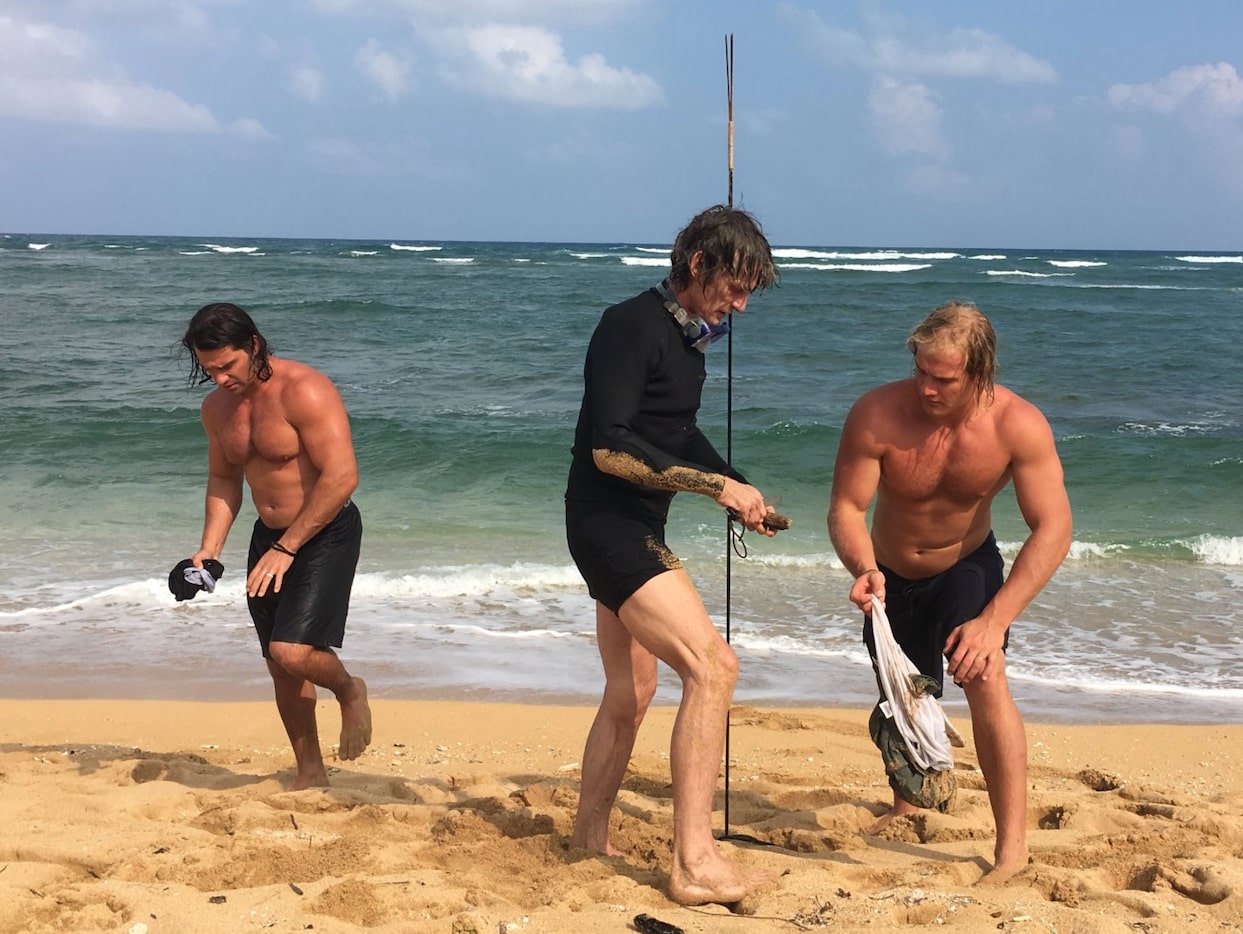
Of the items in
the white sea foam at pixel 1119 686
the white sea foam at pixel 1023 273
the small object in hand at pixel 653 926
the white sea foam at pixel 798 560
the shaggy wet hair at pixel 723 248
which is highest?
the white sea foam at pixel 1023 273

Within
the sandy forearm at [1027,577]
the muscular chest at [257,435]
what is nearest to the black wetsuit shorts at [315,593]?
the muscular chest at [257,435]

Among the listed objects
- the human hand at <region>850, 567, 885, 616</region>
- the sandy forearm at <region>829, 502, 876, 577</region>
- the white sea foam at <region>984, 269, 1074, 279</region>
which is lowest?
the human hand at <region>850, 567, 885, 616</region>

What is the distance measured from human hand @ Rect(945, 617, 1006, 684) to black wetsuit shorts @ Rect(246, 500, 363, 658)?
7.12ft

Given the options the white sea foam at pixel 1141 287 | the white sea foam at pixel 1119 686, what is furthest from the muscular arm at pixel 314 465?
the white sea foam at pixel 1141 287

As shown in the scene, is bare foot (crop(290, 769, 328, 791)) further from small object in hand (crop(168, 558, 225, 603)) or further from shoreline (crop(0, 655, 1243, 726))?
shoreline (crop(0, 655, 1243, 726))

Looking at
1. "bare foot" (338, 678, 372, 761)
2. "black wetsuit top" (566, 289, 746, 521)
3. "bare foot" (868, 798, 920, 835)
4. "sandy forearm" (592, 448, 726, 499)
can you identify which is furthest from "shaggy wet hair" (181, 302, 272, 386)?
"bare foot" (868, 798, 920, 835)

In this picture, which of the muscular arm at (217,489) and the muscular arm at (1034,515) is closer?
the muscular arm at (1034,515)

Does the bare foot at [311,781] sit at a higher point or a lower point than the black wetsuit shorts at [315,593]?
lower

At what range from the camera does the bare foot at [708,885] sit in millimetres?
3520

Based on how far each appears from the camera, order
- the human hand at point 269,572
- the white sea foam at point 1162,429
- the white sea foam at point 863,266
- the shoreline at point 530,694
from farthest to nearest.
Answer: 1. the white sea foam at point 863,266
2. the white sea foam at point 1162,429
3. the shoreline at point 530,694
4. the human hand at point 269,572

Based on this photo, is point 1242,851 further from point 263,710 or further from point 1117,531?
point 1117,531

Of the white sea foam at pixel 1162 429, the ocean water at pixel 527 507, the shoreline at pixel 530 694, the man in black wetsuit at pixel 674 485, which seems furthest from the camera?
the white sea foam at pixel 1162 429

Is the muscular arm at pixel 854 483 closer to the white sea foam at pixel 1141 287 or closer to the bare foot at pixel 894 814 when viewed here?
the bare foot at pixel 894 814

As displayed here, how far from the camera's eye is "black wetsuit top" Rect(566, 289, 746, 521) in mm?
3496
